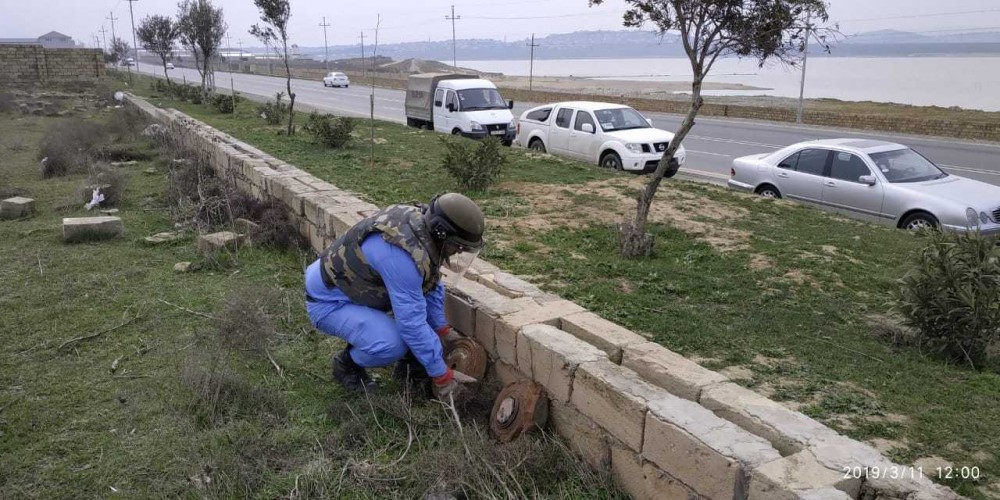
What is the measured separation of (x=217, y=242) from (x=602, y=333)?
5.05 m

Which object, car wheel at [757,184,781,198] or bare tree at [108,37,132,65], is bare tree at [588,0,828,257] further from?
bare tree at [108,37,132,65]

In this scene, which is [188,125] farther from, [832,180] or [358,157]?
[832,180]

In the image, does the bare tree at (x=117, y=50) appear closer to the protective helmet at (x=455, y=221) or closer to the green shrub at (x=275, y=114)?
the green shrub at (x=275, y=114)

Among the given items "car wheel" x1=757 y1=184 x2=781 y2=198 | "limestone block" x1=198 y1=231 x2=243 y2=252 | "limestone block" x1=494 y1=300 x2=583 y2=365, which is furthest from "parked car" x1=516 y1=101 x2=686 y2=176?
"limestone block" x1=494 y1=300 x2=583 y2=365

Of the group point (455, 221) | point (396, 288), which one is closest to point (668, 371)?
point (455, 221)

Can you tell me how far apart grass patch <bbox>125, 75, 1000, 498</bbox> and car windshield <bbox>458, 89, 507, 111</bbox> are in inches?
335

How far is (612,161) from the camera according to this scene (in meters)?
13.8

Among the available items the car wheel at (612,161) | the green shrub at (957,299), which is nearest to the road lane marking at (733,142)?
the car wheel at (612,161)

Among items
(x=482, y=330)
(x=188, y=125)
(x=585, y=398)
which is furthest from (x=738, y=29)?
(x=188, y=125)

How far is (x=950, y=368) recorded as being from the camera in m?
4.24

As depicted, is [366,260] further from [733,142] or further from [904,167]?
[733,142]

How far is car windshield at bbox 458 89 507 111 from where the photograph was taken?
19141 millimetres

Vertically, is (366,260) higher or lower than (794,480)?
higher

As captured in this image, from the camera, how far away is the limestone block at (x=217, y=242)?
7.44 meters
